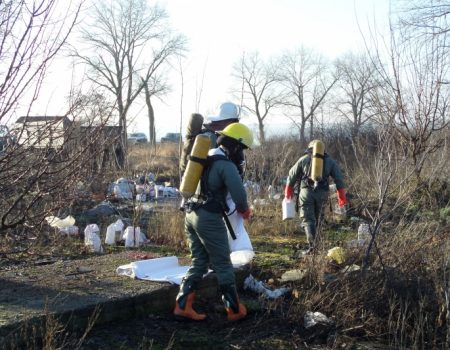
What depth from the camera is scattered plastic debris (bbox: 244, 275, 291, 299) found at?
587cm

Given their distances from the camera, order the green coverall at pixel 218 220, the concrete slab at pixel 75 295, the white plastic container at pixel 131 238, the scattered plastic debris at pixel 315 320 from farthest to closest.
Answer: the white plastic container at pixel 131 238
the green coverall at pixel 218 220
the scattered plastic debris at pixel 315 320
the concrete slab at pixel 75 295

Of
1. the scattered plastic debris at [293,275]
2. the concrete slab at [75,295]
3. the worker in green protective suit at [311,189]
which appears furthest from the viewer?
the worker in green protective suit at [311,189]

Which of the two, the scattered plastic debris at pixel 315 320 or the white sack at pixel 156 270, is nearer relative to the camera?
the scattered plastic debris at pixel 315 320

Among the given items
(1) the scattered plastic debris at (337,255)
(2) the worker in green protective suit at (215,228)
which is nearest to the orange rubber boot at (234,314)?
(2) the worker in green protective suit at (215,228)

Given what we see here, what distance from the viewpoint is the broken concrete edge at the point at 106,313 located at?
4.18 metres

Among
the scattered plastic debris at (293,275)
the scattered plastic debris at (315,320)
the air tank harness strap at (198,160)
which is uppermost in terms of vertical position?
the air tank harness strap at (198,160)

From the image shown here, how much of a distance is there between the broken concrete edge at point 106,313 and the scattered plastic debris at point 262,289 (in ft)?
0.32

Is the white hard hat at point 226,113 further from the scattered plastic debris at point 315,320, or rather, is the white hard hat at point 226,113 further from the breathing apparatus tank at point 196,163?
the scattered plastic debris at point 315,320

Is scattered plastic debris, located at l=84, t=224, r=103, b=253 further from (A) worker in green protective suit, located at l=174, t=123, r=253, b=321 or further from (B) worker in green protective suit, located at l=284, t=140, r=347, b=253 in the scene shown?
(A) worker in green protective suit, located at l=174, t=123, r=253, b=321

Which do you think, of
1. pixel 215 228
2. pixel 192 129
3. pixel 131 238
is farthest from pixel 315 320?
pixel 131 238

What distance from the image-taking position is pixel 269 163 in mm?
14898

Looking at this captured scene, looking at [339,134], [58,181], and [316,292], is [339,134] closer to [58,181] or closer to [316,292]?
[316,292]

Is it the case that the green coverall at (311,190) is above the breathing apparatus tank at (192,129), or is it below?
below

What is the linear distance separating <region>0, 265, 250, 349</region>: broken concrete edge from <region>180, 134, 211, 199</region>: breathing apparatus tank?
3.50 feet
